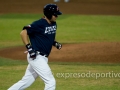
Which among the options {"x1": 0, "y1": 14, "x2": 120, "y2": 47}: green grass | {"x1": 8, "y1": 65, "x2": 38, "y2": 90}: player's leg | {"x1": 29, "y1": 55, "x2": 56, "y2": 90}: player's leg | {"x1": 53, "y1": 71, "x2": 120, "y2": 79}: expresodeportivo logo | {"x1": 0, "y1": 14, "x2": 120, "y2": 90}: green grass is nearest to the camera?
{"x1": 29, "y1": 55, "x2": 56, "y2": 90}: player's leg

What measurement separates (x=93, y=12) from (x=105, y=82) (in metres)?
19.4

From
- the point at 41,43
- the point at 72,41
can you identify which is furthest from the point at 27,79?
the point at 72,41

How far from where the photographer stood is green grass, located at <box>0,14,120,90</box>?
12177 mm

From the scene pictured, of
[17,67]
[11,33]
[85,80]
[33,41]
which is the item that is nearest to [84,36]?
[11,33]

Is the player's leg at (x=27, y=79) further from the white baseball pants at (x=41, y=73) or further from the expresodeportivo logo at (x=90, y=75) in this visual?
the expresodeportivo logo at (x=90, y=75)

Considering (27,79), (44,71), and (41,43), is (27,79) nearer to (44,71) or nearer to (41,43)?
(44,71)

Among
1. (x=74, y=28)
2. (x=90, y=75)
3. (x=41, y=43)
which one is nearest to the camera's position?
(x=41, y=43)

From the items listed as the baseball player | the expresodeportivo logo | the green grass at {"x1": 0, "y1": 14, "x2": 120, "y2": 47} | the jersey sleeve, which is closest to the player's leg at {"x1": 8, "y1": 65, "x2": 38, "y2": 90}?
the baseball player

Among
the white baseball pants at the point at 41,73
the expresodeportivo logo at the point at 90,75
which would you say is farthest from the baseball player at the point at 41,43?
the expresodeportivo logo at the point at 90,75

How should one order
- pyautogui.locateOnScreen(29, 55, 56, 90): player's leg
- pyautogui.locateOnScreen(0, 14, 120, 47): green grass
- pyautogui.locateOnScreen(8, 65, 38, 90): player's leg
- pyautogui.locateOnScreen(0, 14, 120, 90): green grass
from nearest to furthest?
1. pyautogui.locateOnScreen(29, 55, 56, 90): player's leg
2. pyautogui.locateOnScreen(8, 65, 38, 90): player's leg
3. pyautogui.locateOnScreen(0, 14, 120, 90): green grass
4. pyautogui.locateOnScreen(0, 14, 120, 47): green grass

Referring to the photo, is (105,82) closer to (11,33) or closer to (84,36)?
(84,36)

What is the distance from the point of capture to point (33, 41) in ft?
31.1

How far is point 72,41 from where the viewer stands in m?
21.0

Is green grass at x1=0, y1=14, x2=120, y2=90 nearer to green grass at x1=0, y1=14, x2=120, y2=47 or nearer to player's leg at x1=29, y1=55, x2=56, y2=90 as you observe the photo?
green grass at x1=0, y1=14, x2=120, y2=47
